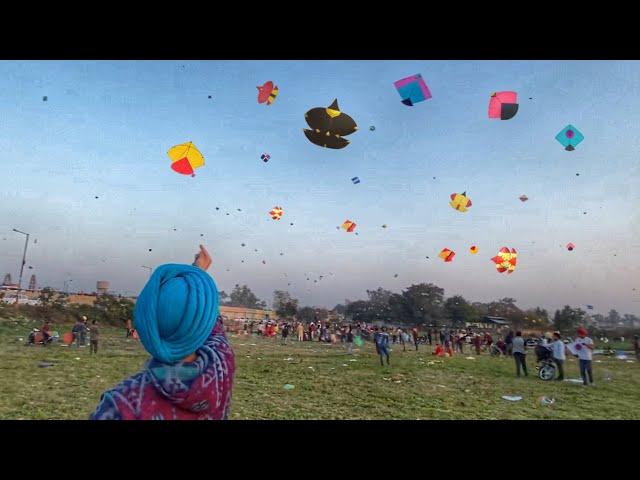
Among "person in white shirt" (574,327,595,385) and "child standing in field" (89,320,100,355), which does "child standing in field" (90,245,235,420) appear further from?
"child standing in field" (89,320,100,355)

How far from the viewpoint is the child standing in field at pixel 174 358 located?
984mm

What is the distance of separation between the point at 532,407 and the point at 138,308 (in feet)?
23.0

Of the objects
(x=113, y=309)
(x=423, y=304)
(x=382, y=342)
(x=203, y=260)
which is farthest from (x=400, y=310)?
(x=203, y=260)

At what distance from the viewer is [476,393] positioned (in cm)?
743

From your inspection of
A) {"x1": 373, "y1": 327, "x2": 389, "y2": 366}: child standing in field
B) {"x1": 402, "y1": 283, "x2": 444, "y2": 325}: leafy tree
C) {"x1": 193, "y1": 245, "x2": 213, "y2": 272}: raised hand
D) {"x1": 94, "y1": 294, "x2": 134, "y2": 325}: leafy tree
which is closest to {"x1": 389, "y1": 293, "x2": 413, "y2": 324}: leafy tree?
{"x1": 402, "y1": 283, "x2": 444, "y2": 325}: leafy tree

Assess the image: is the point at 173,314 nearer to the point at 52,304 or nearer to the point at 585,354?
the point at 585,354

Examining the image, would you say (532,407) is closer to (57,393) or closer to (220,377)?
(220,377)

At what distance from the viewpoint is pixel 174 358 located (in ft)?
3.32

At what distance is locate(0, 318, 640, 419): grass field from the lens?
576 cm

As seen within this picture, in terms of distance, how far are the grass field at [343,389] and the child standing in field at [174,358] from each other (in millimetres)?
4607

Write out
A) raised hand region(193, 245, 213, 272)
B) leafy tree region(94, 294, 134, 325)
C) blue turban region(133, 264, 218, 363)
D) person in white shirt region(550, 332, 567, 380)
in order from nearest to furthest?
blue turban region(133, 264, 218, 363) → raised hand region(193, 245, 213, 272) → person in white shirt region(550, 332, 567, 380) → leafy tree region(94, 294, 134, 325)

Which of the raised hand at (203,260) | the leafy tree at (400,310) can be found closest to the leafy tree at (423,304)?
the leafy tree at (400,310)

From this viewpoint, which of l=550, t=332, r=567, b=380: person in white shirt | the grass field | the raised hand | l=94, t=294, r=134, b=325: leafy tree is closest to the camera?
the raised hand

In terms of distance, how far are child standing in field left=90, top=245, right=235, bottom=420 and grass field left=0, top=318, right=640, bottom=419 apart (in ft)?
Result: 15.1
